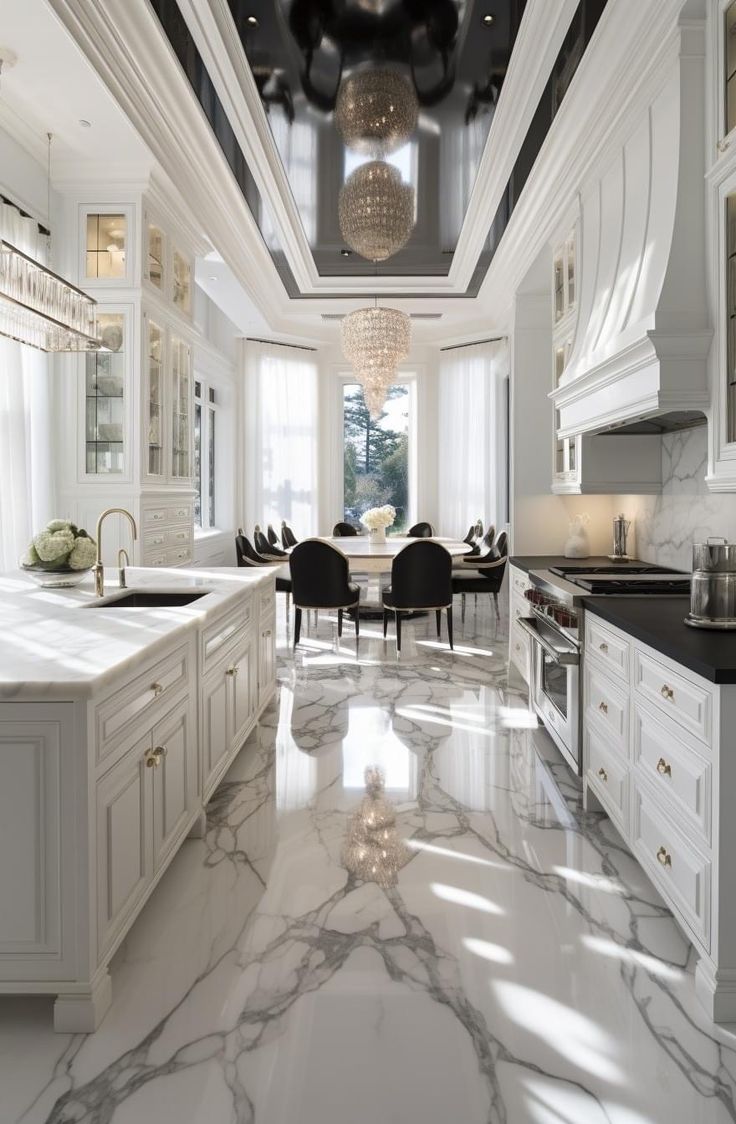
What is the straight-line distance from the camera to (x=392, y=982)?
1770mm

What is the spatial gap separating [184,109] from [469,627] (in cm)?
467

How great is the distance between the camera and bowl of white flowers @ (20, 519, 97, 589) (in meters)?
2.87

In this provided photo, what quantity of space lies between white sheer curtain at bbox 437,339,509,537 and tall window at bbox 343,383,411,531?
0.54 meters

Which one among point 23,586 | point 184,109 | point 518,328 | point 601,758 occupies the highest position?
point 184,109

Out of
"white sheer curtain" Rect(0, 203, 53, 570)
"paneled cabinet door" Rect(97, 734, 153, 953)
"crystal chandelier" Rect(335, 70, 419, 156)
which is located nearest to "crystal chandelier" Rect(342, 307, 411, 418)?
"crystal chandelier" Rect(335, 70, 419, 156)

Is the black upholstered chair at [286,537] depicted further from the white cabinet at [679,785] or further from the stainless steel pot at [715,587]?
the stainless steel pot at [715,587]

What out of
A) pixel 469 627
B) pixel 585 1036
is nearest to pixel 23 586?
pixel 585 1036

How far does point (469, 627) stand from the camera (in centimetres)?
674

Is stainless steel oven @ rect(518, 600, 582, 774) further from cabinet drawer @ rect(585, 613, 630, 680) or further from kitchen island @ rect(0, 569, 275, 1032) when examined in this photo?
kitchen island @ rect(0, 569, 275, 1032)

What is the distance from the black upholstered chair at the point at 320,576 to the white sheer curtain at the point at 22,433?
6.14ft

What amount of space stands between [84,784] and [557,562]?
329cm

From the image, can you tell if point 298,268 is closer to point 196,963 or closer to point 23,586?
point 23,586

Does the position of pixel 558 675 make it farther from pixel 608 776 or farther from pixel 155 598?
pixel 155 598

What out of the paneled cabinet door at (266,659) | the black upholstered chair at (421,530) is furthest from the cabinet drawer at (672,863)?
the black upholstered chair at (421,530)
